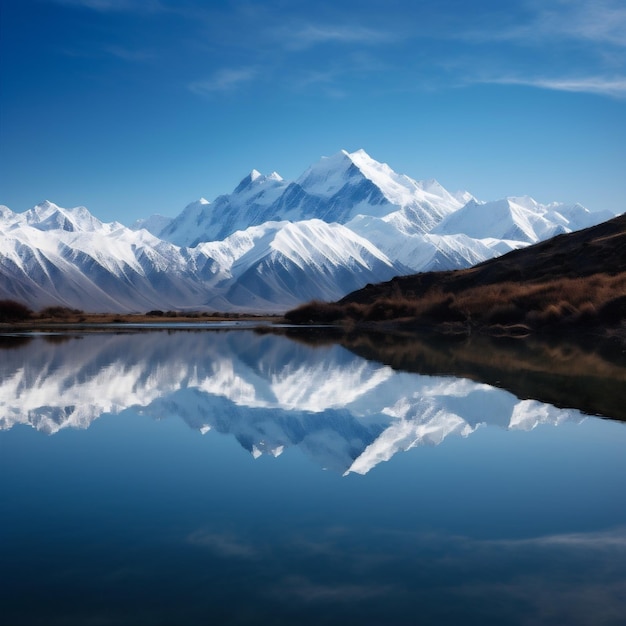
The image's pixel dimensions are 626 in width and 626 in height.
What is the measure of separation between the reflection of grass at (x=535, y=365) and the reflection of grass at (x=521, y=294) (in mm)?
6254

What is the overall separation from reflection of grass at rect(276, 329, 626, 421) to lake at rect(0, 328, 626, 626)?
321 millimetres

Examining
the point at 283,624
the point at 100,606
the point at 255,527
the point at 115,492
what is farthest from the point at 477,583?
the point at 115,492

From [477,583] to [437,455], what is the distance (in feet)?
16.3

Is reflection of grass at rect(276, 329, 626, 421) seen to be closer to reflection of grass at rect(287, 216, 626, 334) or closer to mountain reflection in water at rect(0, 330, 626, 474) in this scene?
mountain reflection in water at rect(0, 330, 626, 474)

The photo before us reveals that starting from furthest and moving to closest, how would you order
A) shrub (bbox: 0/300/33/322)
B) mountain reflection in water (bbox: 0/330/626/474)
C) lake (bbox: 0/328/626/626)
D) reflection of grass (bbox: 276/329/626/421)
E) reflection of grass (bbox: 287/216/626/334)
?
shrub (bbox: 0/300/33/322), reflection of grass (bbox: 287/216/626/334), reflection of grass (bbox: 276/329/626/421), mountain reflection in water (bbox: 0/330/626/474), lake (bbox: 0/328/626/626)

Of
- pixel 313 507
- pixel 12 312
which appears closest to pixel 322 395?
pixel 313 507

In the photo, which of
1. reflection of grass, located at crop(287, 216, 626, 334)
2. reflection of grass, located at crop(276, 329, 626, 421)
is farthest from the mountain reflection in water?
reflection of grass, located at crop(287, 216, 626, 334)

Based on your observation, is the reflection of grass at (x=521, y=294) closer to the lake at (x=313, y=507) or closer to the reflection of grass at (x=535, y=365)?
the reflection of grass at (x=535, y=365)

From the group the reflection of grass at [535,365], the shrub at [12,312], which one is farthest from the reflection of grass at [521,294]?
the shrub at [12,312]

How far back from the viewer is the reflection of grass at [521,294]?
45.9 metres

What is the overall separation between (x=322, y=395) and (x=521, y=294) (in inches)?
1517

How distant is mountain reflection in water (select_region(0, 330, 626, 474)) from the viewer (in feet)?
42.8

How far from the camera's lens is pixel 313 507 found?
8.52 meters

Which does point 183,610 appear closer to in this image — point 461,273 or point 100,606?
point 100,606
